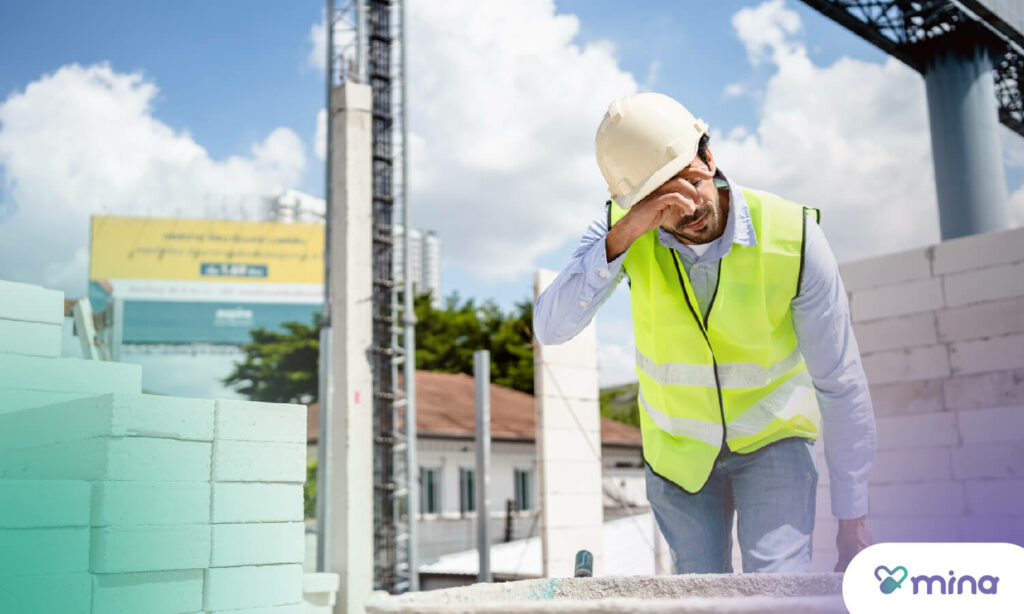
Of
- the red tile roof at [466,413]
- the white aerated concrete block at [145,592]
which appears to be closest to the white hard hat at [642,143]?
the white aerated concrete block at [145,592]

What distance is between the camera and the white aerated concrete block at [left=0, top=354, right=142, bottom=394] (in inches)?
66.2

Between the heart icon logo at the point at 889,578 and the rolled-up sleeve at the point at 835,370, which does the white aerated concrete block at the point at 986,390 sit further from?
the heart icon logo at the point at 889,578

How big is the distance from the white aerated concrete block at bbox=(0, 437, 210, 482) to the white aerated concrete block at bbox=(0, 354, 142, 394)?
0.15 metres

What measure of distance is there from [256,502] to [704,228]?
32.8 inches

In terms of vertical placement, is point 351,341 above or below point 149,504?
above

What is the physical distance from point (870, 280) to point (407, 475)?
302 inches

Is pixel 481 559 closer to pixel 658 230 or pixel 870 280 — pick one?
pixel 870 280

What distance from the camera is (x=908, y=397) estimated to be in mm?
4219

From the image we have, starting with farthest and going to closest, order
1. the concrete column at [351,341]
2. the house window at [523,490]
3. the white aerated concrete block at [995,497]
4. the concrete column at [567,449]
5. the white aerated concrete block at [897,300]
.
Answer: the house window at [523,490] < the concrete column at [351,341] < the concrete column at [567,449] < the white aerated concrete block at [897,300] < the white aerated concrete block at [995,497]

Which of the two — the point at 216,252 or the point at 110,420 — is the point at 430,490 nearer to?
the point at 110,420

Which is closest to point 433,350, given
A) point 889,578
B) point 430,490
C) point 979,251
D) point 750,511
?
point 430,490

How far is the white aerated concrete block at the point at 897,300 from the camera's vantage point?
418 centimetres

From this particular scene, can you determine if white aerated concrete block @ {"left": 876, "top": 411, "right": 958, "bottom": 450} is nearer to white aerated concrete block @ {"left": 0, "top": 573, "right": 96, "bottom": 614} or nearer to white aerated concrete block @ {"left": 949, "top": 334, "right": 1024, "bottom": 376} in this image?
white aerated concrete block @ {"left": 949, "top": 334, "right": 1024, "bottom": 376}

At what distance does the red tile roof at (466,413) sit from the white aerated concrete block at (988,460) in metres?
10.7
